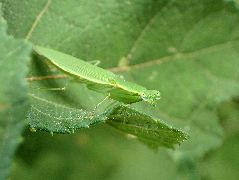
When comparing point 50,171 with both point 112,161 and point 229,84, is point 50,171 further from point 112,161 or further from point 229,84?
point 229,84

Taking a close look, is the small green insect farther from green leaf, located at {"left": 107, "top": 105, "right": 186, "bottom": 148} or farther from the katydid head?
green leaf, located at {"left": 107, "top": 105, "right": 186, "bottom": 148}

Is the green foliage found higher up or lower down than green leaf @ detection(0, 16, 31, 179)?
higher up

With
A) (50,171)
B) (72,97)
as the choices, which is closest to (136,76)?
(72,97)

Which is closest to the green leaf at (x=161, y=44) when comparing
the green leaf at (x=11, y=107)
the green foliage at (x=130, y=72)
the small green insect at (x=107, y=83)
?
the green foliage at (x=130, y=72)

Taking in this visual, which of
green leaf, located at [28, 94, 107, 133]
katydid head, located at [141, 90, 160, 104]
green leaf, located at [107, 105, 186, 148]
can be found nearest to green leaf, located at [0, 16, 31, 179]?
green leaf, located at [28, 94, 107, 133]

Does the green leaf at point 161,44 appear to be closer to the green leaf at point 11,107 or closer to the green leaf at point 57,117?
the green leaf at point 57,117

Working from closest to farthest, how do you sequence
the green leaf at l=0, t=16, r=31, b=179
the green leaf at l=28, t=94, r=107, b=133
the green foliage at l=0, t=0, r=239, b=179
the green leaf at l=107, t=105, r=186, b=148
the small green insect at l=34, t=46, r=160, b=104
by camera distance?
the green leaf at l=0, t=16, r=31, b=179
the green leaf at l=28, t=94, r=107, b=133
the green leaf at l=107, t=105, r=186, b=148
the green foliage at l=0, t=0, r=239, b=179
the small green insect at l=34, t=46, r=160, b=104

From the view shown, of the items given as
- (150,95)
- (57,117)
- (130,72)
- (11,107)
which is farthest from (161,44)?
(11,107)

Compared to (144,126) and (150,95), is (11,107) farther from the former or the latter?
(150,95)
